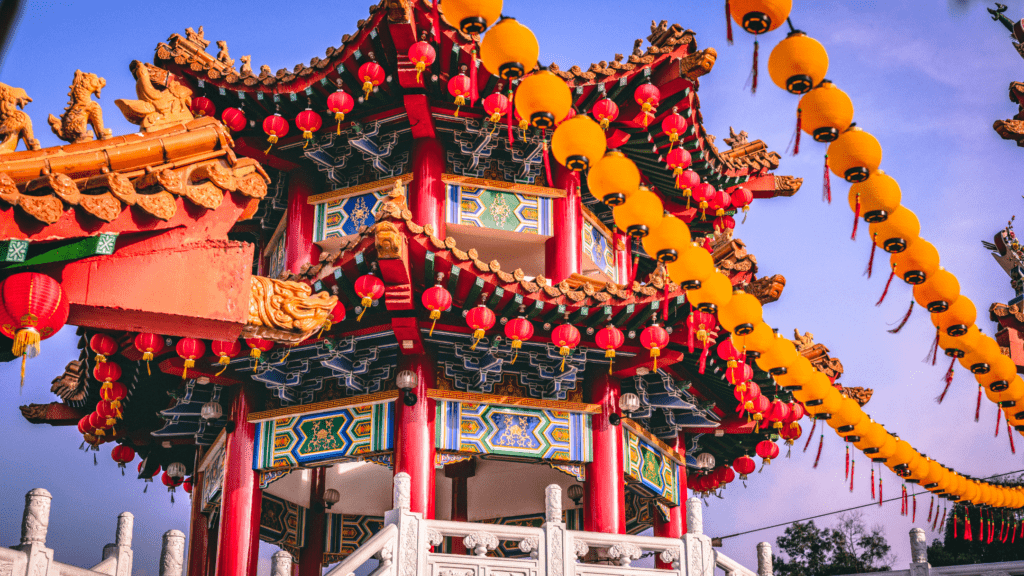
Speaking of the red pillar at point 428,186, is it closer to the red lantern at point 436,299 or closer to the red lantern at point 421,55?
the red lantern at point 421,55

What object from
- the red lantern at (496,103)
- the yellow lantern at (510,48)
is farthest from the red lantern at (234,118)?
the yellow lantern at (510,48)

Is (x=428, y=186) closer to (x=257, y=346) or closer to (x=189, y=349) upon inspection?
(x=257, y=346)

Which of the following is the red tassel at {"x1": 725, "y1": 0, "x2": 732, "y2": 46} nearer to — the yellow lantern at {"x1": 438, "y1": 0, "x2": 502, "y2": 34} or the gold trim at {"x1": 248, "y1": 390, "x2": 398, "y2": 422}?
the yellow lantern at {"x1": 438, "y1": 0, "x2": 502, "y2": 34}

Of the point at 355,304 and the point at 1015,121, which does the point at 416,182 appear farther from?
the point at 1015,121

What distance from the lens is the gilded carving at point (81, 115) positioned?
19.5 ft

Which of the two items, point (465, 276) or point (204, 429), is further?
point (204, 429)

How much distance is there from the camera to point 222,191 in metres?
6.16

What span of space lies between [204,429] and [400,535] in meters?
4.55

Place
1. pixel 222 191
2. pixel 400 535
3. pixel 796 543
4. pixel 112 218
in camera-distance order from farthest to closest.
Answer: pixel 796 543
pixel 400 535
pixel 222 191
pixel 112 218

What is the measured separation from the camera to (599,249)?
44.4ft

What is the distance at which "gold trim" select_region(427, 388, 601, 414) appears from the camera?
424 inches

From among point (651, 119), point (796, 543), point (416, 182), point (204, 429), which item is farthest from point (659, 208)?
point (796, 543)

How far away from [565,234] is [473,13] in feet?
16.8

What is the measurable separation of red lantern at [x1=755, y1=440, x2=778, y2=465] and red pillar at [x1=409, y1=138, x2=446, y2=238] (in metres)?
5.32
